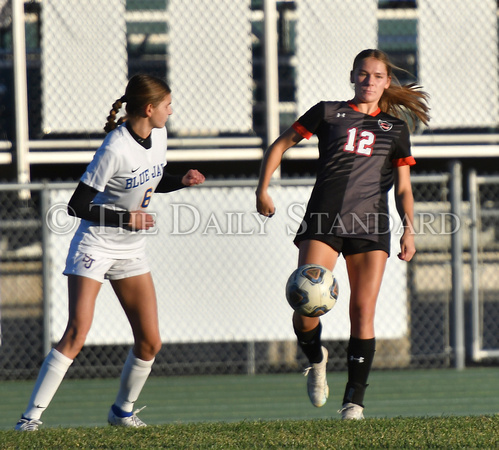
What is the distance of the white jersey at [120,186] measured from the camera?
5.02 meters

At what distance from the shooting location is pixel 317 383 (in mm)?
5484

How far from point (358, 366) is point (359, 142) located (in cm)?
134

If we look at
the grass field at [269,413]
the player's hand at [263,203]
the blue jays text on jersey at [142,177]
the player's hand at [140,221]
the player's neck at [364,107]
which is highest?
the player's neck at [364,107]

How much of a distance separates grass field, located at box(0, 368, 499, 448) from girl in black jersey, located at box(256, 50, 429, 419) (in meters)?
0.47

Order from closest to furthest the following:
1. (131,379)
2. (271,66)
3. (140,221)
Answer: (140,221) < (131,379) < (271,66)

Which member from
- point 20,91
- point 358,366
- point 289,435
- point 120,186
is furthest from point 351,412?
point 20,91

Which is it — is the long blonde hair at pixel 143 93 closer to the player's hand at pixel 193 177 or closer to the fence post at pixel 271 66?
the player's hand at pixel 193 177

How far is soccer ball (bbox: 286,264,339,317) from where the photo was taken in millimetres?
5223

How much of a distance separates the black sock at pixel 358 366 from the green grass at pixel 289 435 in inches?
14.2

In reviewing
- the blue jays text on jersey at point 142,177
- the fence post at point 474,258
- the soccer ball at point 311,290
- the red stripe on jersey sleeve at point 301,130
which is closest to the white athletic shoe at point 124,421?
the soccer ball at point 311,290

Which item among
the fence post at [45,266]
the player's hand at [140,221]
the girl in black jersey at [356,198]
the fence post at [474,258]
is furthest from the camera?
the fence post at [474,258]

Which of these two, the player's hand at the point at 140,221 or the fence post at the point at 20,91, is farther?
the fence post at the point at 20,91

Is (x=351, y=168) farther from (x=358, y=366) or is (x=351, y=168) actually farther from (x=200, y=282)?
(x=200, y=282)

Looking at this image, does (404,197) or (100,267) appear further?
(404,197)
